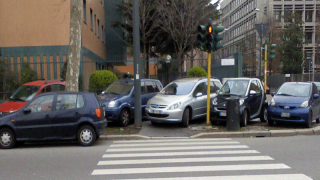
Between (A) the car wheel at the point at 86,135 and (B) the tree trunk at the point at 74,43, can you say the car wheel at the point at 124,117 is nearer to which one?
(B) the tree trunk at the point at 74,43

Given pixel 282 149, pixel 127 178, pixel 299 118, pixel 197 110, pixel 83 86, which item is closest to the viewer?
pixel 127 178

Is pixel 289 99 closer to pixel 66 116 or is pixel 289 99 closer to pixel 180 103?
pixel 180 103

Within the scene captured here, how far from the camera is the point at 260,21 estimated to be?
42.7m

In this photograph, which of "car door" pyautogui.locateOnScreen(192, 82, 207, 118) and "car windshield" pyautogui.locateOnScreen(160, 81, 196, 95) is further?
"car windshield" pyautogui.locateOnScreen(160, 81, 196, 95)

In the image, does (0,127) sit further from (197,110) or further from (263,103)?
(263,103)

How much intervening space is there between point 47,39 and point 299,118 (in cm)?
1509

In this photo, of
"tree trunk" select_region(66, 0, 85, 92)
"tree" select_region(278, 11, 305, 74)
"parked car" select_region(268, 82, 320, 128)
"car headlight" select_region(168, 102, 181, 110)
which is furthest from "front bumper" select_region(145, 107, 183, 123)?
"tree" select_region(278, 11, 305, 74)

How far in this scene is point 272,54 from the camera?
53.0ft

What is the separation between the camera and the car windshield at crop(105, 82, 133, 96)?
12.3 meters

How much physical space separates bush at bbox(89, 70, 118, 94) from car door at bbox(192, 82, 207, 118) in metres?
6.58

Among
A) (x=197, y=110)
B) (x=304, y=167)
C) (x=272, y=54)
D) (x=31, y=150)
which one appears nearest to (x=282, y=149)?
(x=304, y=167)

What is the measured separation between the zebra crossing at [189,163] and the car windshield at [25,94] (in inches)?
180

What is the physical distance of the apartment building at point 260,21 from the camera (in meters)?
44.8

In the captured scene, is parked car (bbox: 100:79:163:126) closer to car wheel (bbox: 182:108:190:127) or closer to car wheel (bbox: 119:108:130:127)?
car wheel (bbox: 119:108:130:127)
